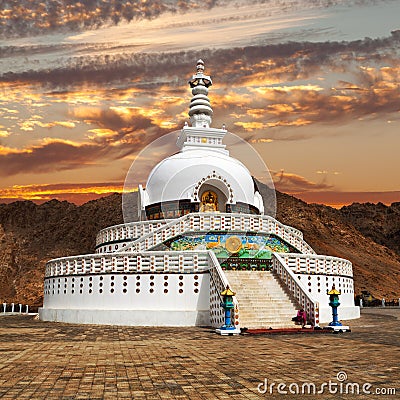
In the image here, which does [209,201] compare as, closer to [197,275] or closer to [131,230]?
[131,230]

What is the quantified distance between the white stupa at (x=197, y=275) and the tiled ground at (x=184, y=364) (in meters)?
3.84

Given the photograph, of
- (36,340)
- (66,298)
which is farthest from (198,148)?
(36,340)

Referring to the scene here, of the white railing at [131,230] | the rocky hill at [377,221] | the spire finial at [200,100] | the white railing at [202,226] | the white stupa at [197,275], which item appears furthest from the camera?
the rocky hill at [377,221]

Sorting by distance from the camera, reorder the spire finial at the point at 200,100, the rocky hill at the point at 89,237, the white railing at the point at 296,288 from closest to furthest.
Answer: the white railing at the point at 296,288, the spire finial at the point at 200,100, the rocky hill at the point at 89,237

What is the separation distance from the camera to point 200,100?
39.5 metres

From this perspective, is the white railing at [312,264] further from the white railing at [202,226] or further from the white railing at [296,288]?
the white railing at [202,226]

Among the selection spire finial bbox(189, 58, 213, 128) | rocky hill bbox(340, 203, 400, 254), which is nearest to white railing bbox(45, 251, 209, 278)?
spire finial bbox(189, 58, 213, 128)

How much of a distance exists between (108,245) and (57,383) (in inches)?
936

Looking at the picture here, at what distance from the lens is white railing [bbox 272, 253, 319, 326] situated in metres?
19.5

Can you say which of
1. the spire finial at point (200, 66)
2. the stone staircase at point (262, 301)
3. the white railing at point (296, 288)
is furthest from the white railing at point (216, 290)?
the spire finial at point (200, 66)

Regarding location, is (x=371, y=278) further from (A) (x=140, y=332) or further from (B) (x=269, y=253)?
(A) (x=140, y=332)

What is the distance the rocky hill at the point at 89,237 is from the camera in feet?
310

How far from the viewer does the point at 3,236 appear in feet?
375
